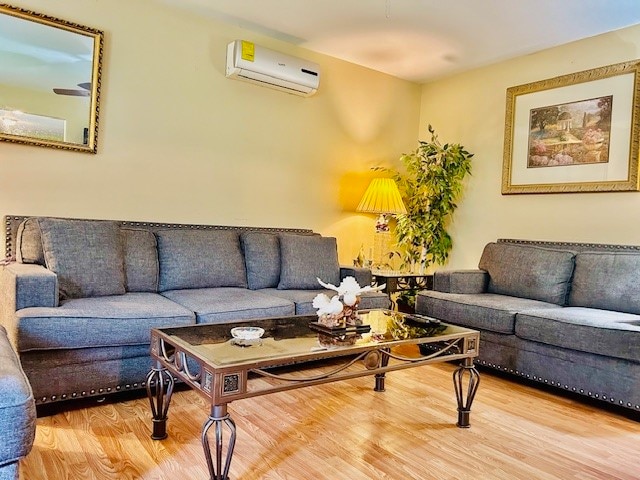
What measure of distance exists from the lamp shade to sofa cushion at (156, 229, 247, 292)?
123cm

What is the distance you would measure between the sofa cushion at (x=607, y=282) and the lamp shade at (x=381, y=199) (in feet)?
4.66

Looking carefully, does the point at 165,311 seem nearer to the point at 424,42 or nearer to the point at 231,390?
the point at 231,390

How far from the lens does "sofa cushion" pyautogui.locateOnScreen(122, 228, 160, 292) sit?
2793 millimetres

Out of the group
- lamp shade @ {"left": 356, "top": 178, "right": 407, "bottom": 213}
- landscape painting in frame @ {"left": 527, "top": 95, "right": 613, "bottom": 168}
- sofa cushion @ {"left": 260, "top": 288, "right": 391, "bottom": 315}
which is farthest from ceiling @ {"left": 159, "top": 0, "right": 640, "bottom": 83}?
sofa cushion @ {"left": 260, "top": 288, "right": 391, "bottom": 315}

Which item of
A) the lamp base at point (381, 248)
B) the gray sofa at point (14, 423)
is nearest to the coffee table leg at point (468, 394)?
the gray sofa at point (14, 423)

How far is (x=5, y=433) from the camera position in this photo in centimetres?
115

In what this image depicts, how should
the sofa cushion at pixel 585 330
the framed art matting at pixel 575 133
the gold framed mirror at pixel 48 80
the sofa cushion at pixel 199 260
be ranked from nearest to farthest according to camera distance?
the sofa cushion at pixel 585 330 < the gold framed mirror at pixel 48 80 < the sofa cushion at pixel 199 260 < the framed art matting at pixel 575 133

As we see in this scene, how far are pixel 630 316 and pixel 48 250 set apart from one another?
3.22 metres

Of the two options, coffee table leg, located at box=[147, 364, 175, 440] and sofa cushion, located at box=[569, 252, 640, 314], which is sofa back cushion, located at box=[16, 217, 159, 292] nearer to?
coffee table leg, located at box=[147, 364, 175, 440]

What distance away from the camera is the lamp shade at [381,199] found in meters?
3.93

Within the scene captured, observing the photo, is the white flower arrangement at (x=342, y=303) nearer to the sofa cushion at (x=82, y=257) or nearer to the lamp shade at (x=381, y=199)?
the sofa cushion at (x=82, y=257)

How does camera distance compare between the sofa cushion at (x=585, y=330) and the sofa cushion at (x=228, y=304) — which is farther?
the sofa cushion at (x=228, y=304)

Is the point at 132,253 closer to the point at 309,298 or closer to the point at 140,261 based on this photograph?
the point at 140,261

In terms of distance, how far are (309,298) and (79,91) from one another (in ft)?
6.18
